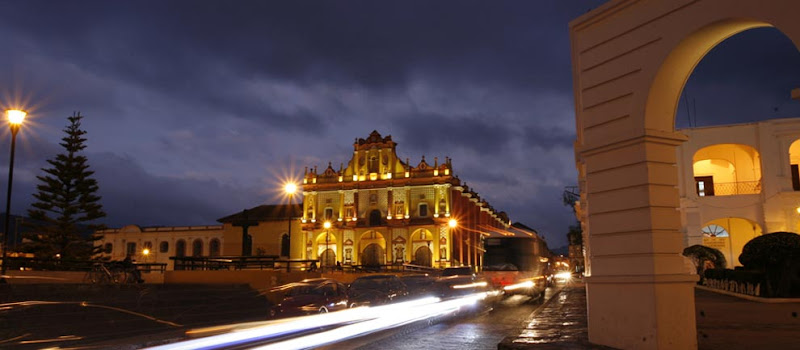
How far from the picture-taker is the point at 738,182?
105ft

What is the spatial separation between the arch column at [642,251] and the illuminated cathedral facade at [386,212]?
2177 inches

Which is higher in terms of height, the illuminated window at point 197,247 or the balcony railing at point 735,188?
the balcony railing at point 735,188

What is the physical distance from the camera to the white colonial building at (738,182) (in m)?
29.1

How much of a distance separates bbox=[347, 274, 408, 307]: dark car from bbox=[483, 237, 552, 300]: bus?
285 inches

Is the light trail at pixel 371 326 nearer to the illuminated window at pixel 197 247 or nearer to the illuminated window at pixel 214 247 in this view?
the illuminated window at pixel 214 247

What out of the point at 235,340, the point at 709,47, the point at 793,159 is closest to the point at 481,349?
the point at 235,340

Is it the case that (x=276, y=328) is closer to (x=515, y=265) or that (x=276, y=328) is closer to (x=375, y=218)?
(x=515, y=265)

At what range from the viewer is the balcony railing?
103 ft

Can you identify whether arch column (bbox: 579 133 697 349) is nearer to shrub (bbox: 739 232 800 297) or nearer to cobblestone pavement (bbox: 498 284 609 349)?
cobblestone pavement (bbox: 498 284 609 349)

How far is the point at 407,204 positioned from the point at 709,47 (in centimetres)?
5974

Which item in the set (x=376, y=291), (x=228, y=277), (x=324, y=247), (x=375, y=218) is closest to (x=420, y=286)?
(x=376, y=291)

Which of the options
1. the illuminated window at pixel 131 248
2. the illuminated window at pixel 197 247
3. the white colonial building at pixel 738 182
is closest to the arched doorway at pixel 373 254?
the illuminated window at pixel 197 247

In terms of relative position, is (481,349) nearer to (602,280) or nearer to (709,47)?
(602,280)

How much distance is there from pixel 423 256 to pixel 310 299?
51.1 metres
